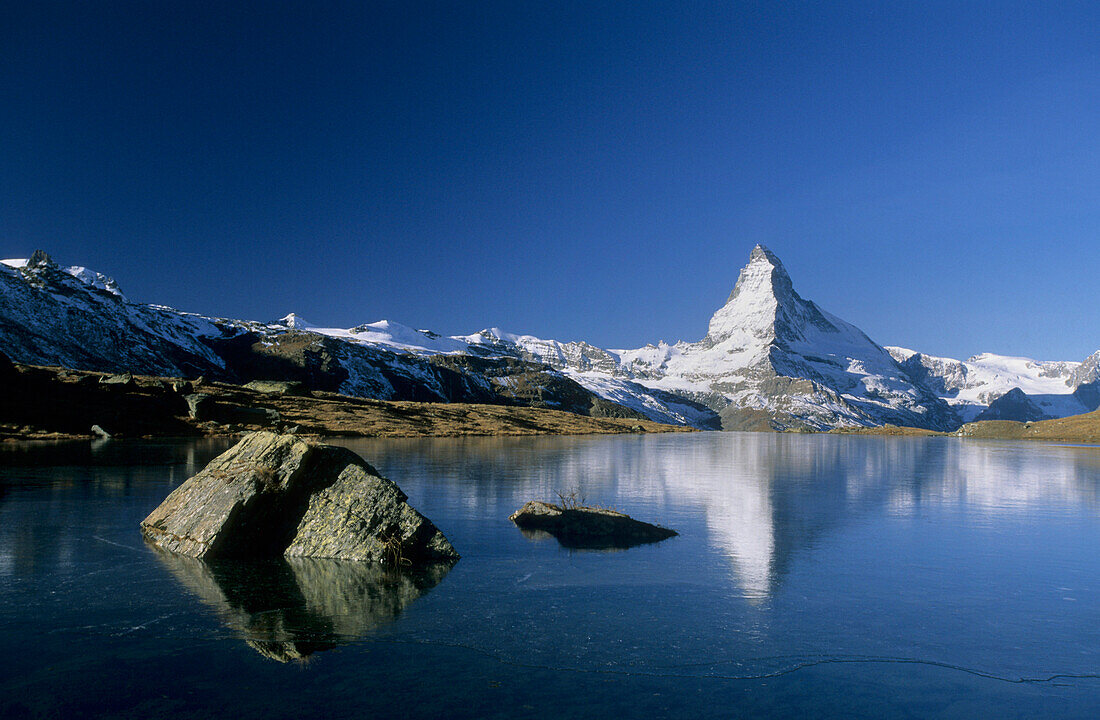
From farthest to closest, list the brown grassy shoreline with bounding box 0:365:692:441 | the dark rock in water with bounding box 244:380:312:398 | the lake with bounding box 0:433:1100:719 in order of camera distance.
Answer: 1. the dark rock in water with bounding box 244:380:312:398
2. the brown grassy shoreline with bounding box 0:365:692:441
3. the lake with bounding box 0:433:1100:719

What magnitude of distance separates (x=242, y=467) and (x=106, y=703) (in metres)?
11.9

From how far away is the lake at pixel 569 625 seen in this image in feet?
35.8

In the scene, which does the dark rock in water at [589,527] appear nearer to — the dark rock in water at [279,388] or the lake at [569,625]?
the lake at [569,625]

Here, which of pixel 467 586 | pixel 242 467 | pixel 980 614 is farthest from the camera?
pixel 242 467

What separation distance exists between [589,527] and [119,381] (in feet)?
293

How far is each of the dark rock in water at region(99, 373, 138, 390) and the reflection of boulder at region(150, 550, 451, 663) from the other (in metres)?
82.7

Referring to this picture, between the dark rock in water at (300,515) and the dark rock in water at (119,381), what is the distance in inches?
3157

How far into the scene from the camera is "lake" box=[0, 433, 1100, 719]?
1091cm

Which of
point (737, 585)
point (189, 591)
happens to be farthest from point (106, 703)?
point (737, 585)

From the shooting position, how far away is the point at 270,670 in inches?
463

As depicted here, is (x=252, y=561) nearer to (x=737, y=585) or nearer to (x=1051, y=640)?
(x=737, y=585)

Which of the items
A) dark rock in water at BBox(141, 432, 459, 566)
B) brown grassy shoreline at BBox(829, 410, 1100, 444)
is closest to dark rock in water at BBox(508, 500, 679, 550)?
dark rock in water at BBox(141, 432, 459, 566)

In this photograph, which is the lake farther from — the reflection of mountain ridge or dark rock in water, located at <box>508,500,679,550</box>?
dark rock in water, located at <box>508,500,679,550</box>

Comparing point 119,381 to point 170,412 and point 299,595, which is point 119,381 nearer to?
point 170,412
